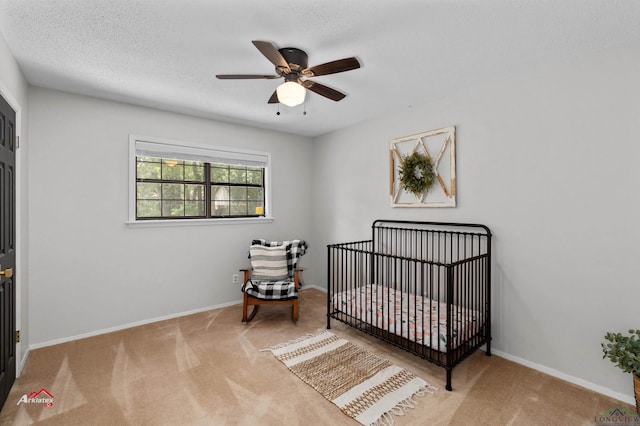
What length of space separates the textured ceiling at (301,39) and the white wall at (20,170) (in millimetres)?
128

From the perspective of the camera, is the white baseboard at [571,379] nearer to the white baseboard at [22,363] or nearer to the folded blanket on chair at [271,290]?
the folded blanket on chair at [271,290]

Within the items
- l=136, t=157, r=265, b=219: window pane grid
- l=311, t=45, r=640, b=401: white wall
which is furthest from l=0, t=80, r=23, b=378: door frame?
l=311, t=45, r=640, b=401: white wall

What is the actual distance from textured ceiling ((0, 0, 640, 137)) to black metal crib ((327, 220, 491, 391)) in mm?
1428

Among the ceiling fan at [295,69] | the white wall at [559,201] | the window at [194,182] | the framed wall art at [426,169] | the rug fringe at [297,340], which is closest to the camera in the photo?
the ceiling fan at [295,69]

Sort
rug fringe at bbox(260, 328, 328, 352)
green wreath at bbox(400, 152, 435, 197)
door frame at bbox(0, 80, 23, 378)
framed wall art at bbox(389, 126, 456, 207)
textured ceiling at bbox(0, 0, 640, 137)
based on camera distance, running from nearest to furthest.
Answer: textured ceiling at bbox(0, 0, 640, 137), door frame at bbox(0, 80, 23, 378), rug fringe at bbox(260, 328, 328, 352), framed wall art at bbox(389, 126, 456, 207), green wreath at bbox(400, 152, 435, 197)

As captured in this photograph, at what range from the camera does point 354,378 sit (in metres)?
2.24

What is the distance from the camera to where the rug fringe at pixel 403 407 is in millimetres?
1804

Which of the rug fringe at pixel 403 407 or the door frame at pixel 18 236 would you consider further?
the door frame at pixel 18 236

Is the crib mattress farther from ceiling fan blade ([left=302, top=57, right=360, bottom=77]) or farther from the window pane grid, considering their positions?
the window pane grid
